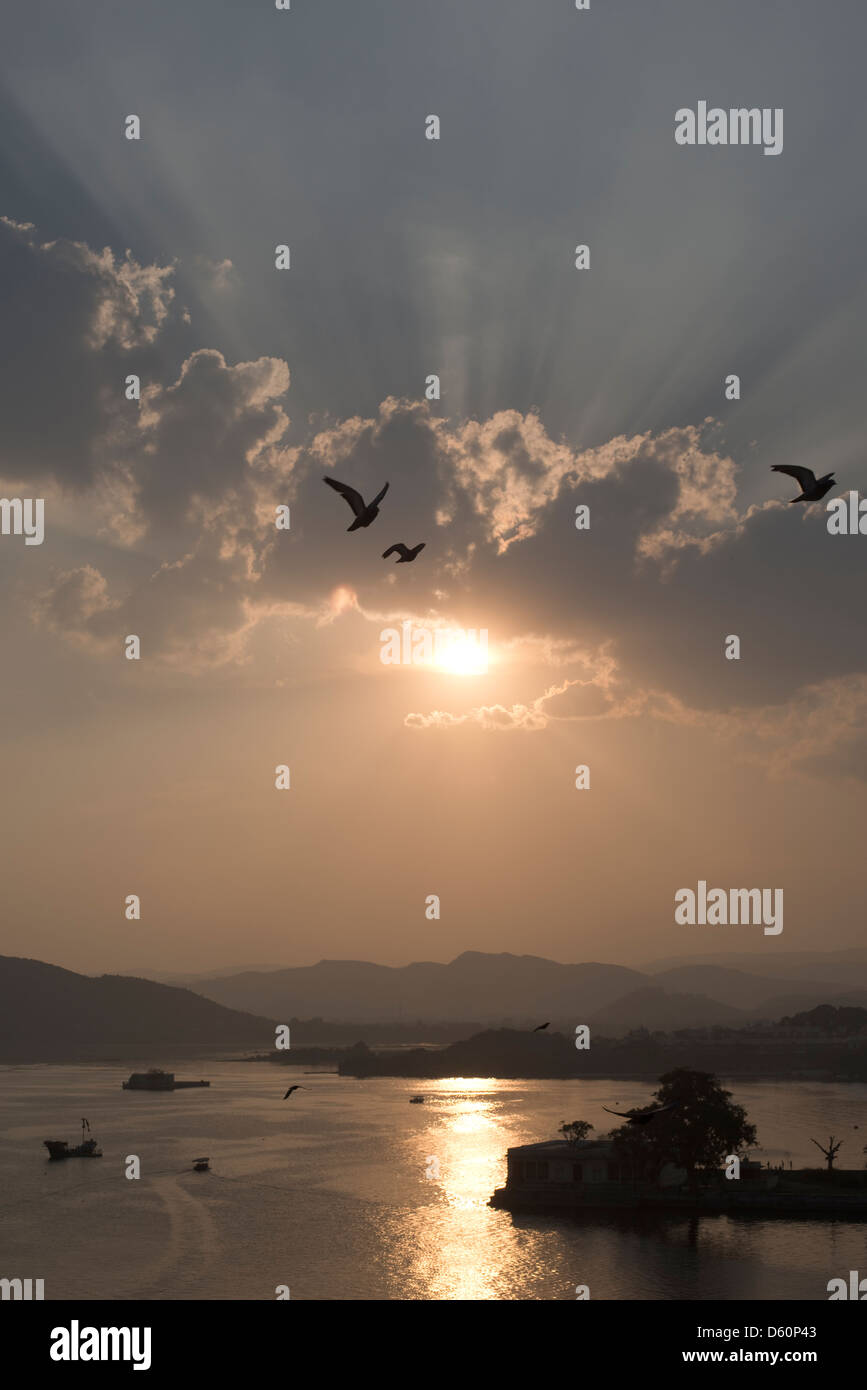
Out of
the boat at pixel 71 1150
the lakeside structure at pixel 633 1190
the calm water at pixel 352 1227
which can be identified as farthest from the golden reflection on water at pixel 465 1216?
the boat at pixel 71 1150

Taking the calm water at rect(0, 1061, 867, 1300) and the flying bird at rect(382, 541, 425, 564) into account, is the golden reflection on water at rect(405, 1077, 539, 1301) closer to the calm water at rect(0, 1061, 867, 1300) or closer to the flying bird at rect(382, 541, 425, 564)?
the calm water at rect(0, 1061, 867, 1300)

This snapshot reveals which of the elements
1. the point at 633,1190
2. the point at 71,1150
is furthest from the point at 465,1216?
the point at 71,1150

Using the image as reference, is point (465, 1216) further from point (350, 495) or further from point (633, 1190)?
point (350, 495)
